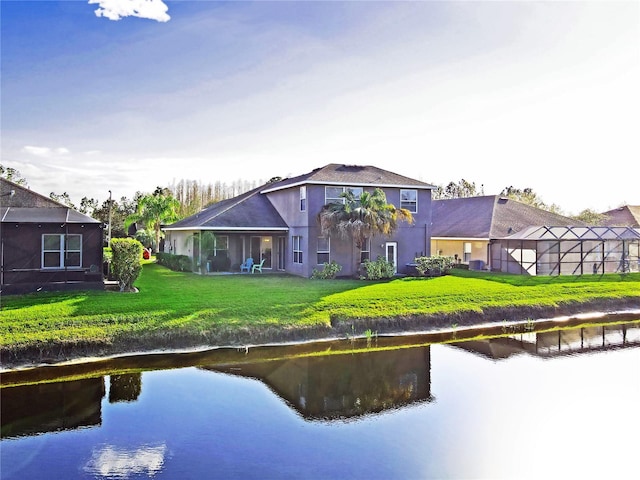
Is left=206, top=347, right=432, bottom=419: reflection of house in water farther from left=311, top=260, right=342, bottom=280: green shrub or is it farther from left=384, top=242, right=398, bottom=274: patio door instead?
left=384, top=242, right=398, bottom=274: patio door

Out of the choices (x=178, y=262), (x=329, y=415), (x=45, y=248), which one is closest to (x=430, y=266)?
(x=178, y=262)

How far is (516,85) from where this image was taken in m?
21.4

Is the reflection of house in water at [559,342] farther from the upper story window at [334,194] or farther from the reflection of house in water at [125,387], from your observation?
the upper story window at [334,194]

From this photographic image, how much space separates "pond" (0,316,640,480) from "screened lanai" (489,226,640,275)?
12549 millimetres

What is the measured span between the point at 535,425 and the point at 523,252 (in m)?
19.4

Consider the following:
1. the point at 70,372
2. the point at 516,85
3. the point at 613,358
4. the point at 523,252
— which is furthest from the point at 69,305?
the point at 523,252

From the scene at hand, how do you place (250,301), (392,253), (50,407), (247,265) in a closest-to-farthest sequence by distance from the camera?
1. (50,407)
2. (250,301)
3. (392,253)
4. (247,265)

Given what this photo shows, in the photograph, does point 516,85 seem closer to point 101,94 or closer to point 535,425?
point 535,425

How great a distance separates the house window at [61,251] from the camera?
19.4 metres

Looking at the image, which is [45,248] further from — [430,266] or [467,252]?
[467,252]

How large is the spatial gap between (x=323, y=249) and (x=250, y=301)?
8.27 metres

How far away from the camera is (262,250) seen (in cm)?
2839

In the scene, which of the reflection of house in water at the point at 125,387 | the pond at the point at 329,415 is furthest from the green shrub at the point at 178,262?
the reflection of house in water at the point at 125,387

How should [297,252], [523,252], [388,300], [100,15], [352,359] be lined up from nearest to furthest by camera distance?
[352,359]
[100,15]
[388,300]
[297,252]
[523,252]
